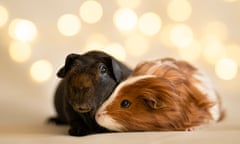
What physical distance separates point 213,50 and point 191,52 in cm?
7

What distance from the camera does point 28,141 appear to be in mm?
967

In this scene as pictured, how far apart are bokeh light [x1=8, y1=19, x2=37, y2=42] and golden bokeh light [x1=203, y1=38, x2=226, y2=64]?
542mm

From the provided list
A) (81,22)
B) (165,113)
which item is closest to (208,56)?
(81,22)

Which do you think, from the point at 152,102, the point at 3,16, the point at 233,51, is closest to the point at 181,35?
the point at 233,51

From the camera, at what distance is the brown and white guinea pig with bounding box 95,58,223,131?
3.32 feet

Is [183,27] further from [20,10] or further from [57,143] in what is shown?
[57,143]

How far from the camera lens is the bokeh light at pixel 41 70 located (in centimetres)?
154

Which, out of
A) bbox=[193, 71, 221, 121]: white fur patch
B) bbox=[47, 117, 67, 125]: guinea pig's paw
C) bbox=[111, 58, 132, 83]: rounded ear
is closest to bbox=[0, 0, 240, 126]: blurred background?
bbox=[47, 117, 67, 125]: guinea pig's paw

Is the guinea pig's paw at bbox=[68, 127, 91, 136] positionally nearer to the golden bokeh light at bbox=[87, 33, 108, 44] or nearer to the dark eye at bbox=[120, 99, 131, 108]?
the dark eye at bbox=[120, 99, 131, 108]

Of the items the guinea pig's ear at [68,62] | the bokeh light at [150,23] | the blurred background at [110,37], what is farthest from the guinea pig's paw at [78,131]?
the bokeh light at [150,23]

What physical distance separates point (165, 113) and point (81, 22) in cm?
65

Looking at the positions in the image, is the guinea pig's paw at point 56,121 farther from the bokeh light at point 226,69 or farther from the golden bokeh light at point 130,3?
the bokeh light at point 226,69

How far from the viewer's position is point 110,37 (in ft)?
5.24

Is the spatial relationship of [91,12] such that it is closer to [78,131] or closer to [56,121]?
[56,121]
